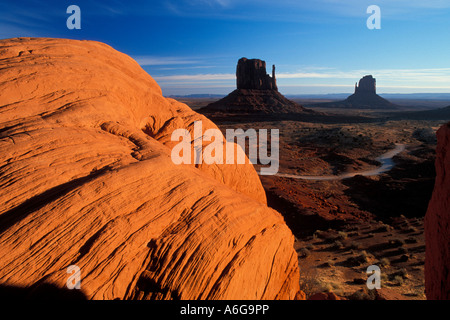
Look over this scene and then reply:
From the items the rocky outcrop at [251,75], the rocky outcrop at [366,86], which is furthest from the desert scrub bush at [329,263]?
the rocky outcrop at [366,86]

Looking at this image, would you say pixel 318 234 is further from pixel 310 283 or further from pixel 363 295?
pixel 363 295

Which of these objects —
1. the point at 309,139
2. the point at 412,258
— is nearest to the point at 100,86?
the point at 412,258

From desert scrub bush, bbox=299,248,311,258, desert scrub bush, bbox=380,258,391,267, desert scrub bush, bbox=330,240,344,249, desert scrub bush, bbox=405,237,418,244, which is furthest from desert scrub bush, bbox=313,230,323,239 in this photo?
desert scrub bush, bbox=405,237,418,244

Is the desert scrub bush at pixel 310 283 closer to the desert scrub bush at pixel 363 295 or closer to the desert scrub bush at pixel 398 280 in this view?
the desert scrub bush at pixel 363 295

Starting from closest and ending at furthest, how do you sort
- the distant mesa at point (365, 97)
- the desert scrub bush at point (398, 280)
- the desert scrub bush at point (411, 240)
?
1. the desert scrub bush at point (398, 280)
2. the desert scrub bush at point (411, 240)
3. the distant mesa at point (365, 97)

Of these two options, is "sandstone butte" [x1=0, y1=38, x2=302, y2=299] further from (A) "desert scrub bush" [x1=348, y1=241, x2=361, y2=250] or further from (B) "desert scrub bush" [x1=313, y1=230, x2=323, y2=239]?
(B) "desert scrub bush" [x1=313, y1=230, x2=323, y2=239]

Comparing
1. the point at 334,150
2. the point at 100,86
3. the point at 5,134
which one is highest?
the point at 100,86

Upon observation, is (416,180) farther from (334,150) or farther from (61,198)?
(61,198)
